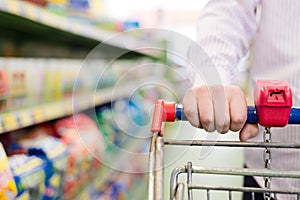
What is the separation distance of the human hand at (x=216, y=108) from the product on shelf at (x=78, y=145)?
2.83ft

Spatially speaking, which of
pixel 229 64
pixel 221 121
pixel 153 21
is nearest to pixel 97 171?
pixel 229 64

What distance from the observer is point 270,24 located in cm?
119

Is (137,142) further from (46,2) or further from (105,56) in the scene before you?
(46,2)

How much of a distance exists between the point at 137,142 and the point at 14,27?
4.44ft

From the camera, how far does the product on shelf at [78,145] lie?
66.3 inches

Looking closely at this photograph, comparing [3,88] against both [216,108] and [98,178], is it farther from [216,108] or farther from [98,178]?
[98,178]

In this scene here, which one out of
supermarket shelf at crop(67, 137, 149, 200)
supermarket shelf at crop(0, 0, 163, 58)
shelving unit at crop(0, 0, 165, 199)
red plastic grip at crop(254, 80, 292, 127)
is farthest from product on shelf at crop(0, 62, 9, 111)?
red plastic grip at crop(254, 80, 292, 127)

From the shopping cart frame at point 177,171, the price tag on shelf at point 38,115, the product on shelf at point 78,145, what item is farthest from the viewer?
the product on shelf at point 78,145

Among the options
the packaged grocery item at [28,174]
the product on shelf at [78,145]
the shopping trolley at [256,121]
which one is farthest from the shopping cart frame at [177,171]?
the product on shelf at [78,145]

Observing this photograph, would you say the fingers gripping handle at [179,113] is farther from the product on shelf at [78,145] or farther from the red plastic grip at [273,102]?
the product on shelf at [78,145]

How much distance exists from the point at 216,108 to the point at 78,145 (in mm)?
1064

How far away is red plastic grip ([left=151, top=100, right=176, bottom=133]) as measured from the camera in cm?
74

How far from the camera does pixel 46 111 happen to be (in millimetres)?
1539

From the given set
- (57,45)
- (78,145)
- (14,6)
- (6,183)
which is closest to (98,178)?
(78,145)
